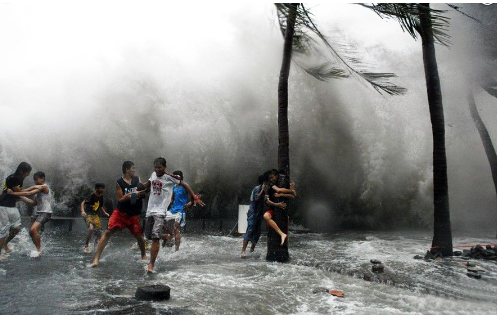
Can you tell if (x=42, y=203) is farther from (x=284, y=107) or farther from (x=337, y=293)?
(x=337, y=293)

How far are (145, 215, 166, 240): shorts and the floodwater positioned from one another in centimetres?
52

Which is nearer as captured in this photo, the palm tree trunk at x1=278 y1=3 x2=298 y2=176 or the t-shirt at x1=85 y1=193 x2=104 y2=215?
the palm tree trunk at x1=278 y1=3 x2=298 y2=176

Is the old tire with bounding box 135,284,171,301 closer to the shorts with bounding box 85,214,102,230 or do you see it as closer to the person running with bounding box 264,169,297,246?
the person running with bounding box 264,169,297,246

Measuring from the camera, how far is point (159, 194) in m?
5.10

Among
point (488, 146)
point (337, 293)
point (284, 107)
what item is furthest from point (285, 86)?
point (488, 146)

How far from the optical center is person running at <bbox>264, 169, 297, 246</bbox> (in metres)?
6.10

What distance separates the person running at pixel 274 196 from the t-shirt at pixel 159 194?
6.08 ft

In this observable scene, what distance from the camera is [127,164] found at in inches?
212

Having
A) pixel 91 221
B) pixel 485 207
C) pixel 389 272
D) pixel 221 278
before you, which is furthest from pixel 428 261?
pixel 485 207

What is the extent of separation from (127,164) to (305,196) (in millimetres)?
10667

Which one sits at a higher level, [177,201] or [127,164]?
[127,164]

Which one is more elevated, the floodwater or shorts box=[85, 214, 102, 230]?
shorts box=[85, 214, 102, 230]

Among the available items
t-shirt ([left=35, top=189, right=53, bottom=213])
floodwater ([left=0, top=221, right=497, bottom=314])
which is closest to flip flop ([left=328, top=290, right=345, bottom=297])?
floodwater ([left=0, top=221, right=497, bottom=314])

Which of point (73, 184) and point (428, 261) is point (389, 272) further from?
point (73, 184)
